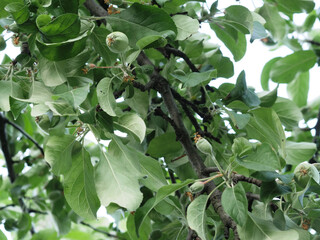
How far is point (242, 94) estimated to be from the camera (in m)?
0.97

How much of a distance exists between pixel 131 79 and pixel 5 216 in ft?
3.22

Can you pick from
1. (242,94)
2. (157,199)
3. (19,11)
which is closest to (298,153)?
(242,94)

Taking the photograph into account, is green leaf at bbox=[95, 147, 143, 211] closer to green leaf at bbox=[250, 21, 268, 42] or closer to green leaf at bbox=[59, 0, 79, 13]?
green leaf at bbox=[59, 0, 79, 13]

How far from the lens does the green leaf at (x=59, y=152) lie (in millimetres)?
828

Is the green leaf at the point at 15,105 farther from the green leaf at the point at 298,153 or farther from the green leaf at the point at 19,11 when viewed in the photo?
the green leaf at the point at 298,153

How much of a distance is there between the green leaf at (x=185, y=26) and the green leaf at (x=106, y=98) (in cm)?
19

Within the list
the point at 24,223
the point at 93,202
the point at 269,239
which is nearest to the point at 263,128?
the point at 269,239

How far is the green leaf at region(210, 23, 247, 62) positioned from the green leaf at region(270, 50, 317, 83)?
407 millimetres

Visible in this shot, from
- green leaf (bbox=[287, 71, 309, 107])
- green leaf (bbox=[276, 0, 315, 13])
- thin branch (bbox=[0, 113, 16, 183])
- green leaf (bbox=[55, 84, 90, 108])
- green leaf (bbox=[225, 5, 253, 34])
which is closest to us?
green leaf (bbox=[55, 84, 90, 108])

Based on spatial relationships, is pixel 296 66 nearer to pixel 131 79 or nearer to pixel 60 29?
pixel 131 79

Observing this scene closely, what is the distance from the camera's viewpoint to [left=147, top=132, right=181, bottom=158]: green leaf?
1011 mm

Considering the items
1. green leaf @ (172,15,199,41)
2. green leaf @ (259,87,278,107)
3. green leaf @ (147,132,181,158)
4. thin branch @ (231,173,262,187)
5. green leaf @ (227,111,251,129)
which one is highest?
green leaf @ (172,15,199,41)

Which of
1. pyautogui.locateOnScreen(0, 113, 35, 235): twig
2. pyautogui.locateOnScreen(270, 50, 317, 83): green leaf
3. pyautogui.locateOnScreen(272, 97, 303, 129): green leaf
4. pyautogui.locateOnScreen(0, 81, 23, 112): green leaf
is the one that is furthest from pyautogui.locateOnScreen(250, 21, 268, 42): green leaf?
pyautogui.locateOnScreen(0, 113, 35, 235): twig

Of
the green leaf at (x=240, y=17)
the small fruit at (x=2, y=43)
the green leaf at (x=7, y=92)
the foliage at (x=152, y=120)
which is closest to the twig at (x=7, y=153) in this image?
the foliage at (x=152, y=120)
